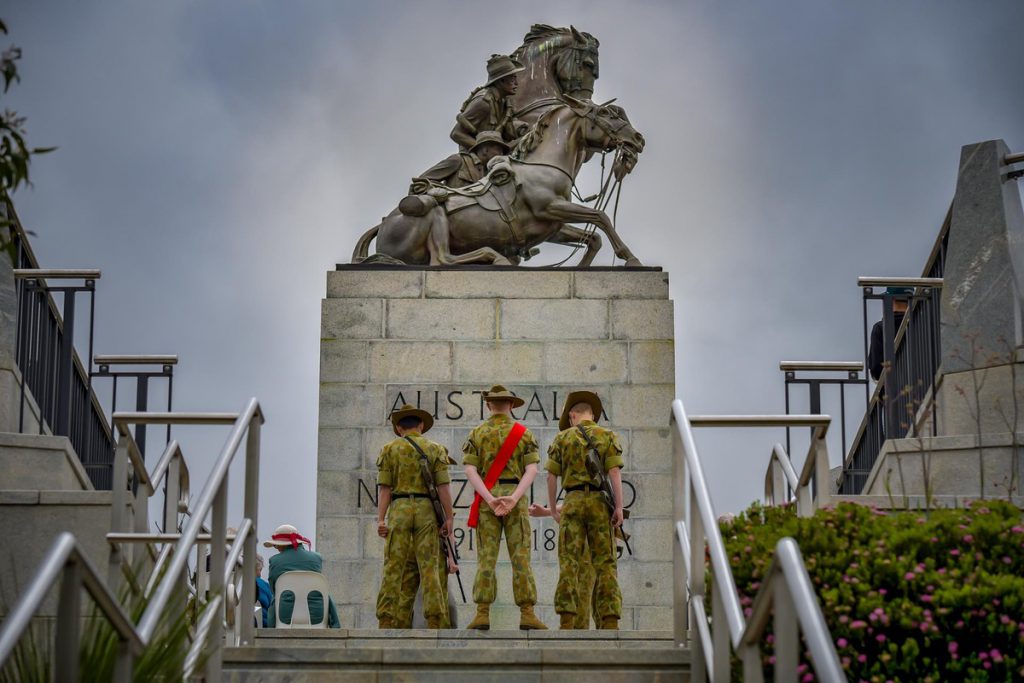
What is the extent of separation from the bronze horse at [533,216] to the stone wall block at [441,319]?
1.79ft

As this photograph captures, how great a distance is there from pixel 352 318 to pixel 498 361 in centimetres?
118

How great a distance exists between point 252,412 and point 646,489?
6.48m

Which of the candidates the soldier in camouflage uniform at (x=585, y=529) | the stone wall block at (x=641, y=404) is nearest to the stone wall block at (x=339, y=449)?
the stone wall block at (x=641, y=404)

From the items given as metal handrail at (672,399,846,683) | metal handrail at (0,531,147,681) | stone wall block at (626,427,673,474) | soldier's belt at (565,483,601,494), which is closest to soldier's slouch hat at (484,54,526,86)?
stone wall block at (626,427,673,474)

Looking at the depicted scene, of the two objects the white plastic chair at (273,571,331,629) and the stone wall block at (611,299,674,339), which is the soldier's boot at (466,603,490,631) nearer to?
the white plastic chair at (273,571,331,629)

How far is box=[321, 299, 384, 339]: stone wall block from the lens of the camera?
15344mm

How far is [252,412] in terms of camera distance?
28.9 ft

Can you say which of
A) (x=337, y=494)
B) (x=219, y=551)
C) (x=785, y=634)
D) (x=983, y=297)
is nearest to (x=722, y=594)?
(x=785, y=634)

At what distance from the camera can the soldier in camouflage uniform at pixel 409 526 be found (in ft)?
35.1

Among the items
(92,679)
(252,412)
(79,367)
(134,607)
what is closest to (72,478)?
(79,367)

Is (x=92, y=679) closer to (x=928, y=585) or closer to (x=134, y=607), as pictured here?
(x=134, y=607)

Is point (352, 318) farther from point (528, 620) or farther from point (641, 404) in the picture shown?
point (528, 620)

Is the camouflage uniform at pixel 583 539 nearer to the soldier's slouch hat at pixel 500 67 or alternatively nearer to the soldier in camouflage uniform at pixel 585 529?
the soldier in camouflage uniform at pixel 585 529

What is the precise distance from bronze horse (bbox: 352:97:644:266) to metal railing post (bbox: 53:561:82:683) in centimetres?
1009
